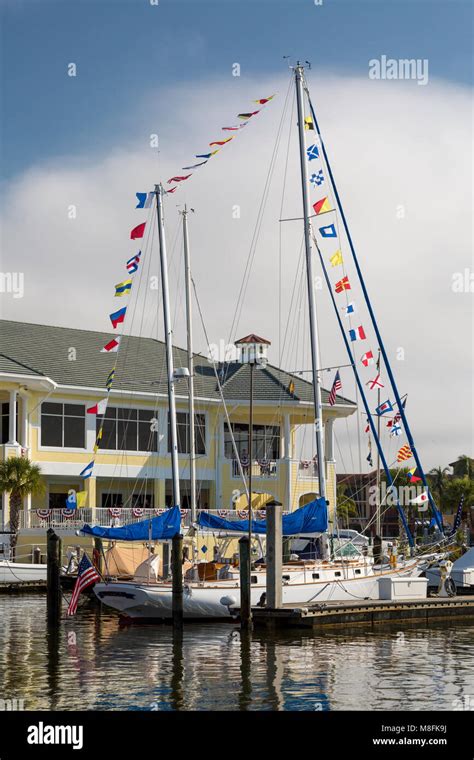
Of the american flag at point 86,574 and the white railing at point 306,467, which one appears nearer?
the american flag at point 86,574

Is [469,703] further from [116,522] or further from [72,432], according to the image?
[72,432]

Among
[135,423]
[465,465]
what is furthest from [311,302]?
[465,465]

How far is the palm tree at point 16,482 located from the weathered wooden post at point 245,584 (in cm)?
2226

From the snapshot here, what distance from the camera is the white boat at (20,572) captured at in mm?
47031

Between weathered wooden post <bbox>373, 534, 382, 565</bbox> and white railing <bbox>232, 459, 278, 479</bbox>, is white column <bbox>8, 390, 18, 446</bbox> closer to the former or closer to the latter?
white railing <bbox>232, 459, 278, 479</bbox>

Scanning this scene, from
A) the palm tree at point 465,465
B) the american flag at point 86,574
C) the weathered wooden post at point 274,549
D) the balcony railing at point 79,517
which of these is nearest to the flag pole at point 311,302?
the weathered wooden post at point 274,549

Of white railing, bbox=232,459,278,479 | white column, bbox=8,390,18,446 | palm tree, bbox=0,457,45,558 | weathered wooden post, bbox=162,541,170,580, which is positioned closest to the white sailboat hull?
weathered wooden post, bbox=162,541,170,580

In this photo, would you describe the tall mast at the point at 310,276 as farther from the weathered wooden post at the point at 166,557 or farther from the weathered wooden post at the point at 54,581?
the weathered wooden post at the point at 54,581

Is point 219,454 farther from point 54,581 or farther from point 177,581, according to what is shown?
point 177,581

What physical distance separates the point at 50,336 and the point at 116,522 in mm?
13987

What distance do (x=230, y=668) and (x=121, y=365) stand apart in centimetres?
3782

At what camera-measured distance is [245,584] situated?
30.8 metres

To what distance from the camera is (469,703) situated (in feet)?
70.4

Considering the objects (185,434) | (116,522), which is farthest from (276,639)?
(185,434)
